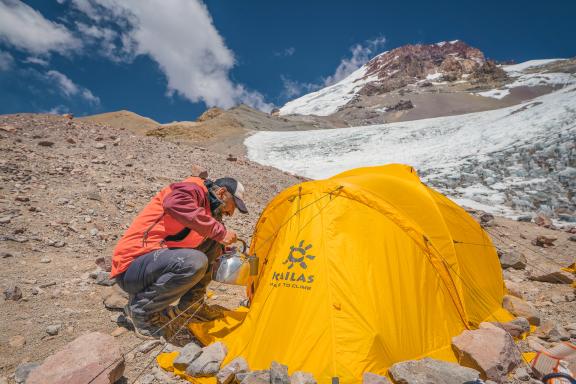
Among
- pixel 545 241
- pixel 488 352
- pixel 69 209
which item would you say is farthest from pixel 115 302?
pixel 545 241

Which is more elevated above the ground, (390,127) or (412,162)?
(390,127)

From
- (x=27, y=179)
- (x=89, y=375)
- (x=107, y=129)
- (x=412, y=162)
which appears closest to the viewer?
(x=89, y=375)

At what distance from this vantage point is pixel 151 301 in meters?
3.46

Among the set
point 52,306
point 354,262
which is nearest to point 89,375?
point 52,306

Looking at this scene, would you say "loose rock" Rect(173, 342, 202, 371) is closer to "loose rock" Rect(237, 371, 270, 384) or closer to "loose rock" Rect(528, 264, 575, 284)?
"loose rock" Rect(237, 371, 270, 384)

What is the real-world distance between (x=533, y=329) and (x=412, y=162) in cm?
1527

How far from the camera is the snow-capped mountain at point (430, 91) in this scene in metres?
68.1

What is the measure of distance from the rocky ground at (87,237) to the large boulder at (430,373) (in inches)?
29.7

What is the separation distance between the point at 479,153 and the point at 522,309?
46.0 ft

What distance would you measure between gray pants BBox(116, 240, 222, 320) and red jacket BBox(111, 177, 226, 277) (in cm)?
11

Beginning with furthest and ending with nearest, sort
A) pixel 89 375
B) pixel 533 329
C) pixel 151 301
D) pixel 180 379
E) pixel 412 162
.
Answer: pixel 412 162 → pixel 533 329 → pixel 151 301 → pixel 180 379 → pixel 89 375

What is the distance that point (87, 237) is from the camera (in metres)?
5.90

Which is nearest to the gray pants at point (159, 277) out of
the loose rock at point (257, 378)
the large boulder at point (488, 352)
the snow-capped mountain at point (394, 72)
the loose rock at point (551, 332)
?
the loose rock at point (257, 378)

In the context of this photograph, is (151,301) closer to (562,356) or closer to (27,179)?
(562,356)
